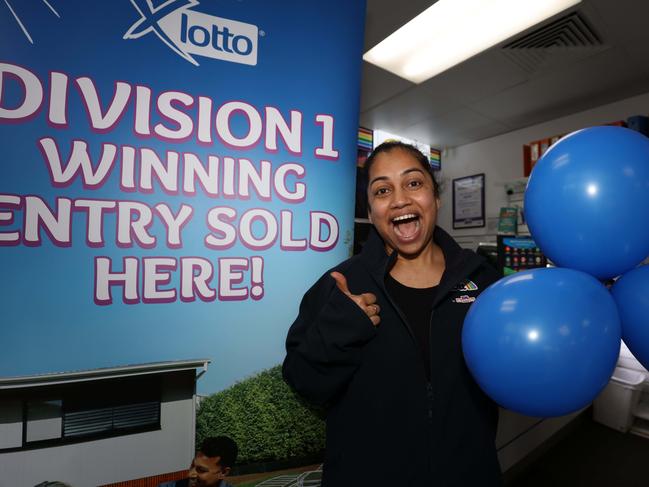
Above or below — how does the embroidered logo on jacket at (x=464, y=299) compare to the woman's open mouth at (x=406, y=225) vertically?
below

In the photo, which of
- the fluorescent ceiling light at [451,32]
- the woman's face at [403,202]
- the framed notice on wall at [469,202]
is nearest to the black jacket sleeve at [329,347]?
the woman's face at [403,202]

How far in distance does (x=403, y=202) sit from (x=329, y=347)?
0.48m

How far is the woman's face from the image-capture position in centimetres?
109

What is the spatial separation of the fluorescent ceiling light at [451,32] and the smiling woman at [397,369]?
168cm

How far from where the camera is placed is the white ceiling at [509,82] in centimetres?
217

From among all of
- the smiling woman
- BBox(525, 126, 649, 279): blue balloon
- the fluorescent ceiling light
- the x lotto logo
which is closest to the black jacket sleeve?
the smiling woman

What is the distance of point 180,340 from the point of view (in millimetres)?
1016

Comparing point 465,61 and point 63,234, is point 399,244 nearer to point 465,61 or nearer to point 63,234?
point 63,234

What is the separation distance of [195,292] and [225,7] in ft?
2.79

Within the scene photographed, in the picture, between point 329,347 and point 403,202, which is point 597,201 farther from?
point 329,347

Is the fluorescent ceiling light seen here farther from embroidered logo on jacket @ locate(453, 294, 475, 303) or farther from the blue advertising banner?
embroidered logo on jacket @ locate(453, 294, 475, 303)

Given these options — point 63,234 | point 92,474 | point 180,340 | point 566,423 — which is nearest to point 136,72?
point 63,234

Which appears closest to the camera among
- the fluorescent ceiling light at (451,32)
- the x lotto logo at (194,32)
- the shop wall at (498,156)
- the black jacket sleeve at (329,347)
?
the black jacket sleeve at (329,347)

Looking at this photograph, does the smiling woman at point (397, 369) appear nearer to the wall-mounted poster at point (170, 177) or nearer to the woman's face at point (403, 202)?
the woman's face at point (403, 202)
